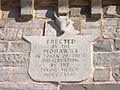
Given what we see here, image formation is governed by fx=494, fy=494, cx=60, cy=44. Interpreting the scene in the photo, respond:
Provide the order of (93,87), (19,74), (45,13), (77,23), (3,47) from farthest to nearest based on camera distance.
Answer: (45,13), (77,23), (3,47), (19,74), (93,87)

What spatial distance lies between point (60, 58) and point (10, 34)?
70 centimetres

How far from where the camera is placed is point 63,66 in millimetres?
5605

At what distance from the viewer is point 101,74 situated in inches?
218

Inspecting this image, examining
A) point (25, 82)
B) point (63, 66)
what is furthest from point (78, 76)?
point (25, 82)

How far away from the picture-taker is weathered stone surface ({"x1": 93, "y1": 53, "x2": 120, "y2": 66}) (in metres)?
5.61

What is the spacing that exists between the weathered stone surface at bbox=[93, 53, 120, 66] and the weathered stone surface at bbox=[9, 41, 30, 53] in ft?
2.62

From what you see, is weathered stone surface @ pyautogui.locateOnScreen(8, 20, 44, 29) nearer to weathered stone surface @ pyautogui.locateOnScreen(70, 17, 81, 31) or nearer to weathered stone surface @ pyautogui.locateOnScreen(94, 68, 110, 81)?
weathered stone surface @ pyautogui.locateOnScreen(70, 17, 81, 31)

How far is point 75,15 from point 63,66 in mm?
712

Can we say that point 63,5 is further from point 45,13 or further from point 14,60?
point 14,60

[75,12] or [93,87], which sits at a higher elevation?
[75,12]

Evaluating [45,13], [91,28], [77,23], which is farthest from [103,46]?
[45,13]

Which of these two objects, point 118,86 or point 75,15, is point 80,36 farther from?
point 118,86

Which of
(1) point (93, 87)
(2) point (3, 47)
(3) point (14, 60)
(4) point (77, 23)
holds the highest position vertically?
(4) point (77, 23)

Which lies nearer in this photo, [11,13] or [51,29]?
[51,29]
